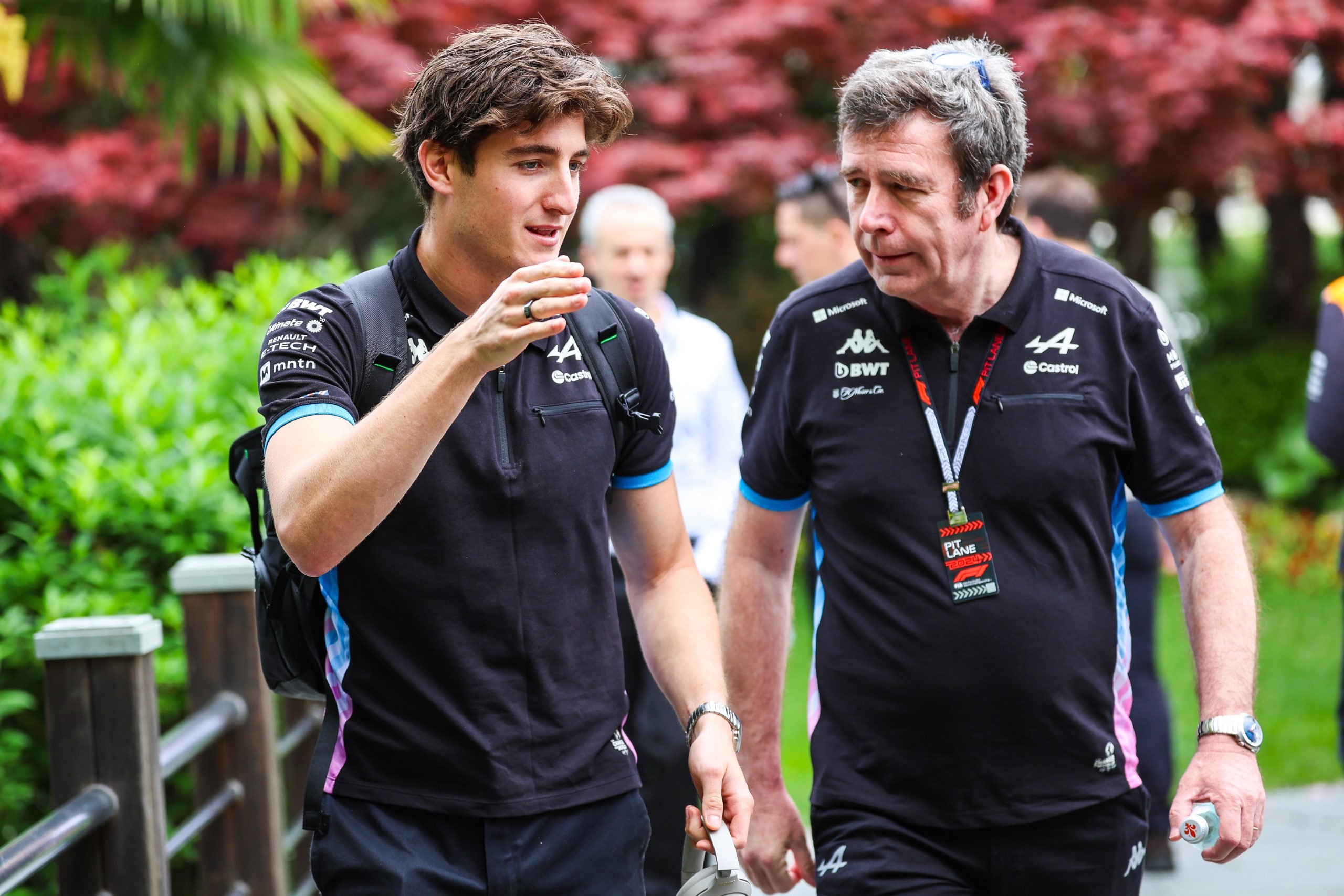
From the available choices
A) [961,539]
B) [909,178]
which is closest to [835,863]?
[961,539]

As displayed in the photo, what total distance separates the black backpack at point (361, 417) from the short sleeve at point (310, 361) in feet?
0.12

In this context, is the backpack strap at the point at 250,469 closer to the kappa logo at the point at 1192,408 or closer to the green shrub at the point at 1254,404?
the kappa logo at the point at 1192,408

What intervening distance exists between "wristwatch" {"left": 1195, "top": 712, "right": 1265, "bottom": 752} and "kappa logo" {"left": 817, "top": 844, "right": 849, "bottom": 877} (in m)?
0.71

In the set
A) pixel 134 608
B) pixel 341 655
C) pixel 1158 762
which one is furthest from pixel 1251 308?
pixel 341 655

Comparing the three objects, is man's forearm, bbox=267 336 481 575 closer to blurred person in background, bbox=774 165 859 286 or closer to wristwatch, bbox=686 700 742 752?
wristwatch, bbox=686 700 742 752

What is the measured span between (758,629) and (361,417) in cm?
110

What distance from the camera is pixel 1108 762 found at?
271cm

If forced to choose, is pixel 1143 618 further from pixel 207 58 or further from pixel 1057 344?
pixel 207 58

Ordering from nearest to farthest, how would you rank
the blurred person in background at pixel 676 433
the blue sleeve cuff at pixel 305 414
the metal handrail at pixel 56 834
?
the blue sleeve cuff at pixel 305 414 < the metal handrail at pixel 56 834 < the blurred person in background at pixel 676 433

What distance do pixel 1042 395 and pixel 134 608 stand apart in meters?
2.84

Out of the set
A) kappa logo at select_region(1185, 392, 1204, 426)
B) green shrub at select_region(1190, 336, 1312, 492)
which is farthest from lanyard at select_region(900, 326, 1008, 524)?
green shrub at select_region(1190, 336, 1312, 492)

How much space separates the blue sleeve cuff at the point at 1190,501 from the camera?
2.82 m

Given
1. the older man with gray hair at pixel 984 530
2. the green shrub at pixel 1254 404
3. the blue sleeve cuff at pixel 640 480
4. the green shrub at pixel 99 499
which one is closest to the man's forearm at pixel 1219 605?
the older man with gray hair at pixel 984 530

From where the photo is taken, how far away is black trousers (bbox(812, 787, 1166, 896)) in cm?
266
